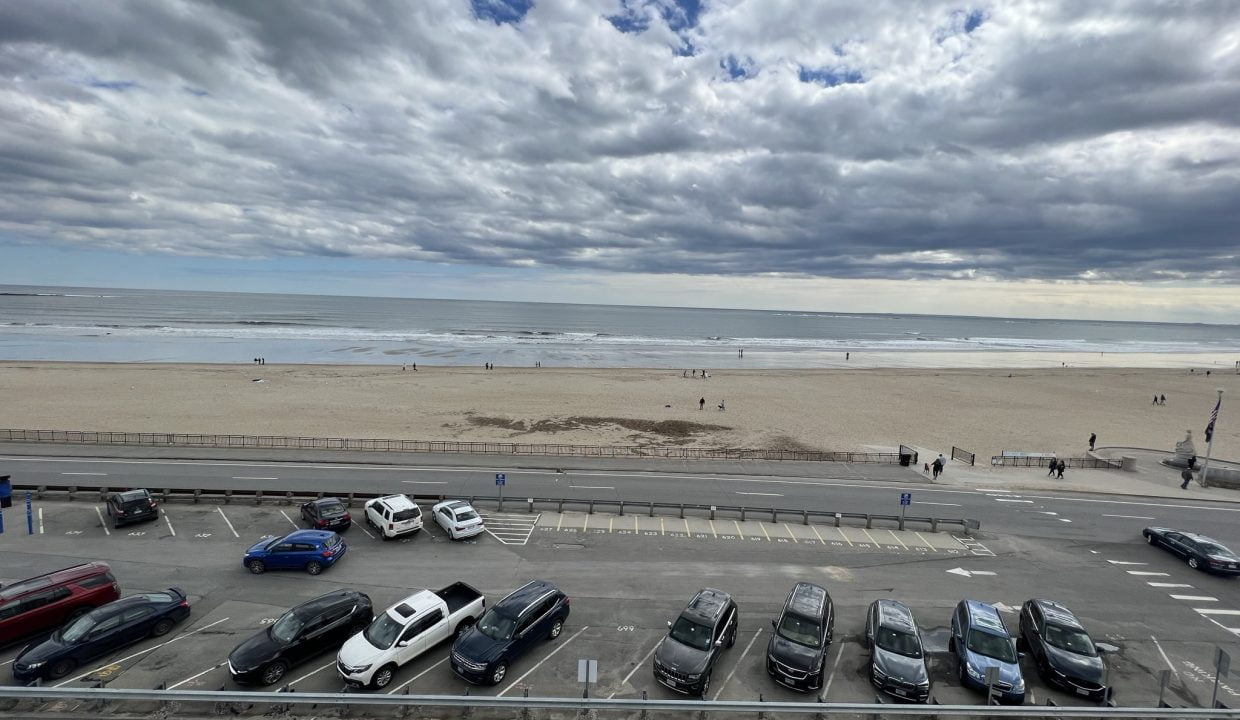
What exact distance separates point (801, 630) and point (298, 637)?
484 inches

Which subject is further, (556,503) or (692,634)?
(556,503)

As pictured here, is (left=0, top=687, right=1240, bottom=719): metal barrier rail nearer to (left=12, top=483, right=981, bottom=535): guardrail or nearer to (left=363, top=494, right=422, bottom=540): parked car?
(left=363, top=494, right=422, bottom=540): parked car

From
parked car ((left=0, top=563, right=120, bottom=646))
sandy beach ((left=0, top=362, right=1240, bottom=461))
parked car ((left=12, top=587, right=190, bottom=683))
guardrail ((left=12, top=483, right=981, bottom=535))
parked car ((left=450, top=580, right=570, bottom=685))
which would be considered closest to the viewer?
parked car ((left=12, top=587, right=190, bottom=683))

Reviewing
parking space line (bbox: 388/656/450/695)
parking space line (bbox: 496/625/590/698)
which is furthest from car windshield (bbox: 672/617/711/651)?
parking space line (bbox: 388/656/450/695)

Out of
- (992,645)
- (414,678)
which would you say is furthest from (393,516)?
(992,645)

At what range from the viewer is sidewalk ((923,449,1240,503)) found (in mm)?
31875

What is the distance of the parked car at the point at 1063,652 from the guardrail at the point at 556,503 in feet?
30.2

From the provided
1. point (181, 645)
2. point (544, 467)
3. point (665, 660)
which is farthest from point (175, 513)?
point (665, 660)

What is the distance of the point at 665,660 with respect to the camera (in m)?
13.7

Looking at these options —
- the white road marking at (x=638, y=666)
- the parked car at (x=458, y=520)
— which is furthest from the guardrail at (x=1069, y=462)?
the parked car at (x=458, y=520)

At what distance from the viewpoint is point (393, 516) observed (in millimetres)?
21859

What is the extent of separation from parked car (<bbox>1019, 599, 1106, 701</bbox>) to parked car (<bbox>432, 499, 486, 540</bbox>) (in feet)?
58.9

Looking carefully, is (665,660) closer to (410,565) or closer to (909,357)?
(410,565)

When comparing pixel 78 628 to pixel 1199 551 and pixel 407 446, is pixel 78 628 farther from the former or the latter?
pixel 1199 551
